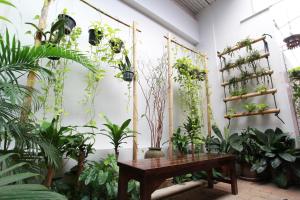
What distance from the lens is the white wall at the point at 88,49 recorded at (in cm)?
228

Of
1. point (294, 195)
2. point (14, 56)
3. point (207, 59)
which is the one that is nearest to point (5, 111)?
point (14, 56)

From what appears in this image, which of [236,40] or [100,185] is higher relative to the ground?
[236,40]

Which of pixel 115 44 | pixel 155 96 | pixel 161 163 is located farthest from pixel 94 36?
pixel 161 163

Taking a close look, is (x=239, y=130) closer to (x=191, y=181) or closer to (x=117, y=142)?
(x=191, y=181)

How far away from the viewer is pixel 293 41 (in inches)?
116

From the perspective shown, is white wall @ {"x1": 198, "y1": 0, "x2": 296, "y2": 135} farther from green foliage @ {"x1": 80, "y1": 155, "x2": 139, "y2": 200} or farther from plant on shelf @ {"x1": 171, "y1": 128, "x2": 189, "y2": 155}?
green foliage @ {"x1": 80, "y1": 155, "x2": 139, "y2": 200}

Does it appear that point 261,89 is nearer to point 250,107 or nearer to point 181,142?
point 250,107

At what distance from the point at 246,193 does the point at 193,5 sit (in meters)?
4.29

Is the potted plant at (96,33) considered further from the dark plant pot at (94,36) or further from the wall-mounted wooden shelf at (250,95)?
the wall-mounted wooden shelf at (250,95)

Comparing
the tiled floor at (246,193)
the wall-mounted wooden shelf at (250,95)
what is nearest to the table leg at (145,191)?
the tiled floor at (246,193)

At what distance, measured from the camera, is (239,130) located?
359 cm

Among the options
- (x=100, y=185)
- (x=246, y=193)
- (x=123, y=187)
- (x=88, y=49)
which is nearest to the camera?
(x=123, y=187)

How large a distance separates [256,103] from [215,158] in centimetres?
192

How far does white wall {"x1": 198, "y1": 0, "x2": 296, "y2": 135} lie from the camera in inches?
124
